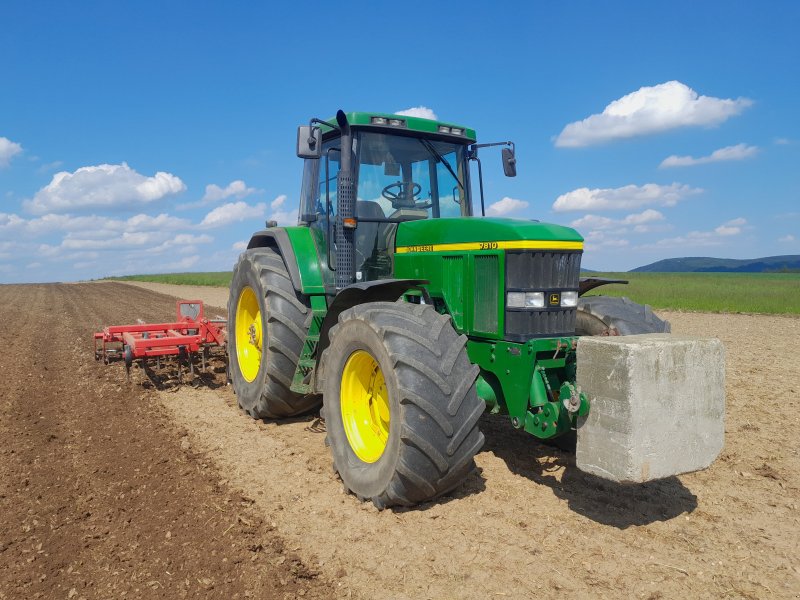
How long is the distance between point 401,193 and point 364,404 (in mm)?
1944

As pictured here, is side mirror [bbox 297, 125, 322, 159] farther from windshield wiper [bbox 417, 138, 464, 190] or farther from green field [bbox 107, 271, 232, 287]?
green field [bbox 107, 271, 232, 287]

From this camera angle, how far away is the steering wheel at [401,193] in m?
5.46

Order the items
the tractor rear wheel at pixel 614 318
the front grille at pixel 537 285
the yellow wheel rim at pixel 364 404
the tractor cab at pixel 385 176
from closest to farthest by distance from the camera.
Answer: the front grille at pixel 537 285 < the yellow wheel rim at pixel 364 404 < the tractor rear wheel at pixel 614 318 < the tractor cab at pixel 385 176

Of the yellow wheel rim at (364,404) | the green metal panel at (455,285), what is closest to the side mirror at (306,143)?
the green metal panel at (455,285)

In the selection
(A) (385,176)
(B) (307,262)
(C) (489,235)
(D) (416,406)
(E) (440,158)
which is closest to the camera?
(D) (416,406)

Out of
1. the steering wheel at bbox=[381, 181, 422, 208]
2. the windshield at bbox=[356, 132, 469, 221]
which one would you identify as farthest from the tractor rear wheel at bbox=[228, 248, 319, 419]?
the steering wheel at bbox=[381, 181, 422, 208]

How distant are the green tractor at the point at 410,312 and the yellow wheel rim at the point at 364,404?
0.01 metres

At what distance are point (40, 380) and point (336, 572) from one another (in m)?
6.56

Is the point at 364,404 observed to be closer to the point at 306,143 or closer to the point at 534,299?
the point at 534,299

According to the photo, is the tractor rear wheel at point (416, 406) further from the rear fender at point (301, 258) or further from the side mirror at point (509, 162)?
the side mirror at point (509, 162)

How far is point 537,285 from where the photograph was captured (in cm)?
432

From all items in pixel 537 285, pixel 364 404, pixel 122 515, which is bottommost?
pixel 122 515

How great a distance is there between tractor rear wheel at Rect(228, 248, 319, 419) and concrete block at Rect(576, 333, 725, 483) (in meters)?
2.90

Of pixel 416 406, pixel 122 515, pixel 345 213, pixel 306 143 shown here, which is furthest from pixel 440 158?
pixel 122 515
